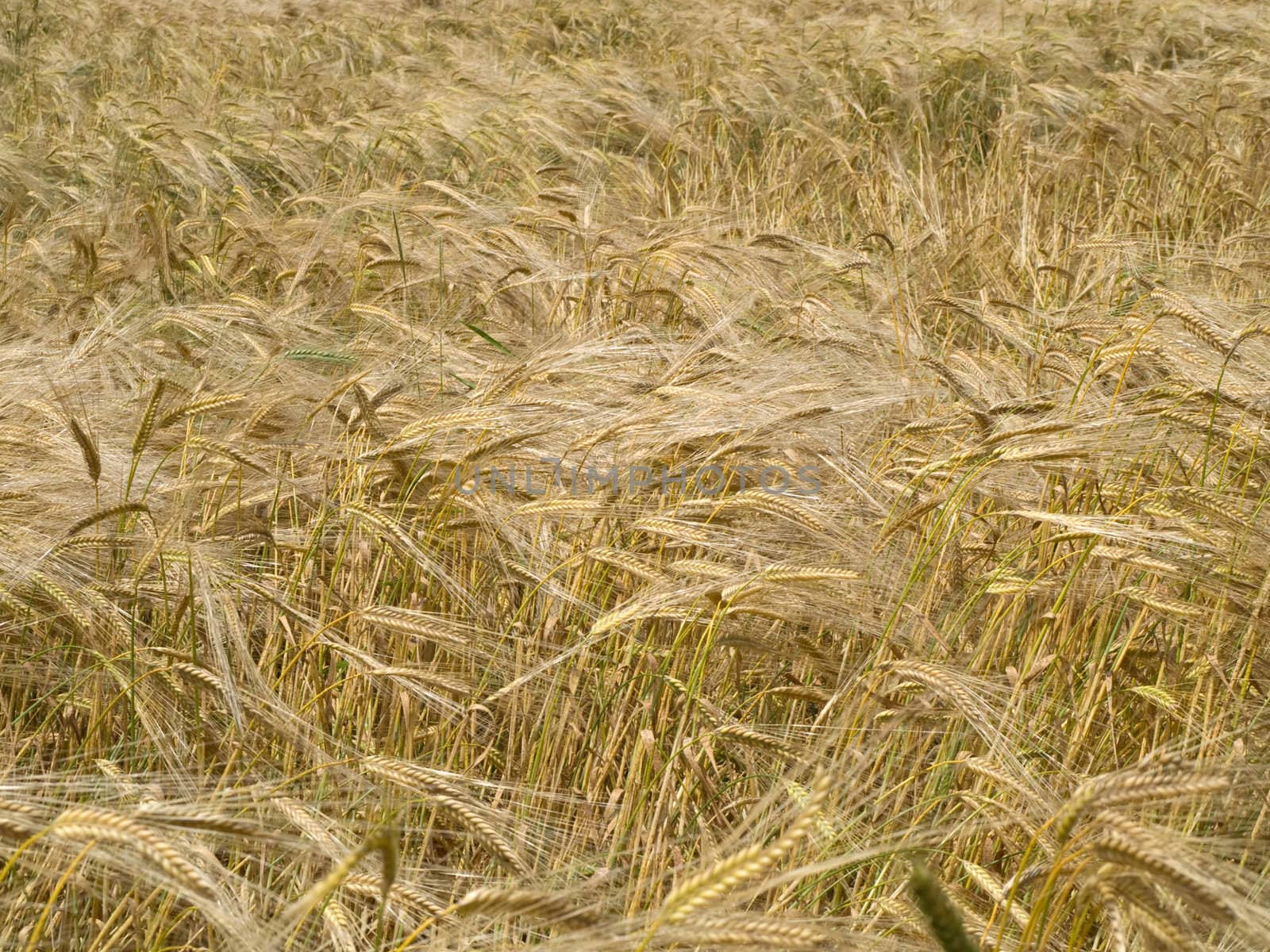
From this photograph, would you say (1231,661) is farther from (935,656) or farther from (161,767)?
(161,767)

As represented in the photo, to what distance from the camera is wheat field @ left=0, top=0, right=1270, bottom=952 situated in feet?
3.89

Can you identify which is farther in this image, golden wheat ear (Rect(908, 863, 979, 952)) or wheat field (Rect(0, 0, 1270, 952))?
wheat field (Rect(0, 0, 1270, 952))

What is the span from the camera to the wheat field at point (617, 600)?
1.19 meters

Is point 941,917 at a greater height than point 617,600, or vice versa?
point 941,917

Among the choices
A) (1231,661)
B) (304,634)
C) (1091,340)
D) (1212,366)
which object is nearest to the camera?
(1231,661)

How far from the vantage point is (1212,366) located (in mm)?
1996

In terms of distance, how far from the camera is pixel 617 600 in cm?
199

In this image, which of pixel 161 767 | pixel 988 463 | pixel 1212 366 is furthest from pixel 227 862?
pixel 1212 366

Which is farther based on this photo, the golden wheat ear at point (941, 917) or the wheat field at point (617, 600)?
the wheat field at point (617, 600)

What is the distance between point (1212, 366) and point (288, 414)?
1673mm

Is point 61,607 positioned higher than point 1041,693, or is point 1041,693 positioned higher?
point 61,607

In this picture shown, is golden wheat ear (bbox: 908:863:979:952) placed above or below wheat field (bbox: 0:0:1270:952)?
above

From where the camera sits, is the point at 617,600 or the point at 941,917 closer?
the point at 941,917

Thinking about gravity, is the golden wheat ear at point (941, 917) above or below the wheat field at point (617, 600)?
above
